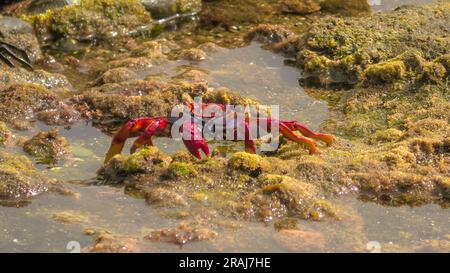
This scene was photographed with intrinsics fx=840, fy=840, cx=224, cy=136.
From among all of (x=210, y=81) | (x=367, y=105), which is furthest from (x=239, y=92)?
(x=367, y=105)

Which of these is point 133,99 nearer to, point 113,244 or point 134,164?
point 134,164

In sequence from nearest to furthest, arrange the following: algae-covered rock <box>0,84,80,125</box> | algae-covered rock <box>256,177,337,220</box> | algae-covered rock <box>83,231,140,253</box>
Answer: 1. algae-covered rock <box>83,231,140,253</box>
2. algae-covered rock <box>256,177,337,220</box>
3. algae-covered rock <box>0,84,80,125</box>

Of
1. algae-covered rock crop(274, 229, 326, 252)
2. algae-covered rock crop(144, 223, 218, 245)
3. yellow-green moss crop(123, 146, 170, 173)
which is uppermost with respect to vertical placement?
yellow-green moss crop(123, 146, 170, 173)

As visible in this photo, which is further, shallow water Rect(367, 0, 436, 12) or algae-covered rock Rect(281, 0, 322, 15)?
algae-covered rock Rect(281, 0, 322, 15)

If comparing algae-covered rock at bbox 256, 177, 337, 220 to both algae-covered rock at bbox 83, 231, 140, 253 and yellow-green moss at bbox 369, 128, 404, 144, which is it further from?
yellow-green moss at bbox 369, 128, 404, 144

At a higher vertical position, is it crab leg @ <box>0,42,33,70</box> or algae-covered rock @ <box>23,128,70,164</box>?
crab leg @ <box>0,42,33,70</box>

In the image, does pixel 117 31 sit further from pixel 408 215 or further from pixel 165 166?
pixel 408 215

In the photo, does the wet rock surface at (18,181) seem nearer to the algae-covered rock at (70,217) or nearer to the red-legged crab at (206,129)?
the algae-covered rock at (70,217)

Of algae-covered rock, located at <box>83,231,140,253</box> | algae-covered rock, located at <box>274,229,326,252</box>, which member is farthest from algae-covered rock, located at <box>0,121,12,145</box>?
algae-covered rock, located at <box>274,229,326,252</box>
